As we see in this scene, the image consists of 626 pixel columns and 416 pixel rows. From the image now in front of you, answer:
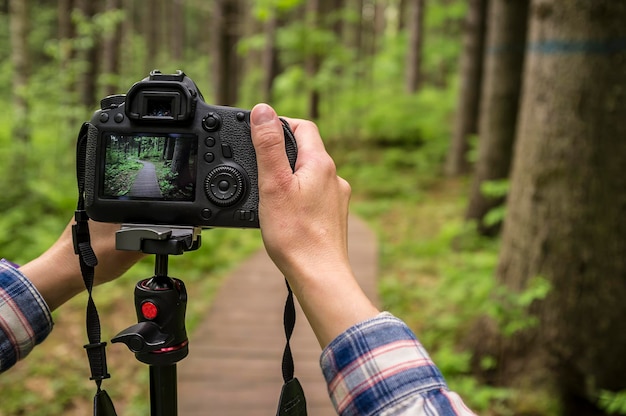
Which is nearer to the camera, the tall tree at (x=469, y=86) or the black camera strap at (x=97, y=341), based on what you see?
the black camera strap at (x=97, y=341)

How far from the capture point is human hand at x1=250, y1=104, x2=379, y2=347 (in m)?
0.97

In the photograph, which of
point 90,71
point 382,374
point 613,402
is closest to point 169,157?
point 382,374

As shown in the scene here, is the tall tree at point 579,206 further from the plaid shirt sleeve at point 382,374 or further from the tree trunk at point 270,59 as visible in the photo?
the tree trunk at point 270,59

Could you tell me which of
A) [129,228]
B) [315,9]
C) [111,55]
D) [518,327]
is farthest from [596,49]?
[315,9]

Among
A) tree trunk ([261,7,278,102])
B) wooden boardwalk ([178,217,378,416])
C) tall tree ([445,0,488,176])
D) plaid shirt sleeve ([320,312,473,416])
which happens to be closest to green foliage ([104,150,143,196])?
plaid shirt sleeve ([320,312,473,416])

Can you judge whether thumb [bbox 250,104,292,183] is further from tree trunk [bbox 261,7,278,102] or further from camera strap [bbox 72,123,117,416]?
tree trunk [bbox 261,7,278,102]

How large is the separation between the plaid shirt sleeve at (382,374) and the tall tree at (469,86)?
9.89m

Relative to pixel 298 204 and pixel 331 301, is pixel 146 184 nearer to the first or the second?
pixel 298 204

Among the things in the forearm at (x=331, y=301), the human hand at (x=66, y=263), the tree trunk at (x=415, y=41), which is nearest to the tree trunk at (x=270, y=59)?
the tree trunk at (x=415, y=41)

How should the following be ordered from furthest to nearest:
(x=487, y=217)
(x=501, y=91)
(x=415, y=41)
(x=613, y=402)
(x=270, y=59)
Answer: (x=415, y=41), (x=270, y=59), (x=501, y=91), (x=487, y=217), (x=613, y=402)

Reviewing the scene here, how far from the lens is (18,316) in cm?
139

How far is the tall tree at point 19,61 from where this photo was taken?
6.71 m

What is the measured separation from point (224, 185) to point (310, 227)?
11.9 inches

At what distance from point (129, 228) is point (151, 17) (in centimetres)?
2675
